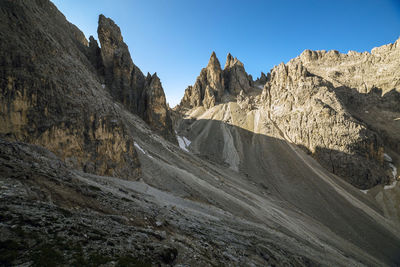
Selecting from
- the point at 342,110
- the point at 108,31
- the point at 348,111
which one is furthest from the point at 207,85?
the point at 348,111

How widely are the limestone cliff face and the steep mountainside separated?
0.13 meters

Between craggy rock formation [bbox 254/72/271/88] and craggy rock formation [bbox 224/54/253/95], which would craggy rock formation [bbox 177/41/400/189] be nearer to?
craggy rock formation [bbox 224/54/253/95]

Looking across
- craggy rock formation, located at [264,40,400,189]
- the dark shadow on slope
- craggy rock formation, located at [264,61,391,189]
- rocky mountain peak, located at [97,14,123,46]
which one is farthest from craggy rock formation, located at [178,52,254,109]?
rocky mountain peak, located at [97,14,123,46]

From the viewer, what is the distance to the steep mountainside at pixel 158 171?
6.64 meters

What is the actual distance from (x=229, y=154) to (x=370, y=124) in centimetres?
5493

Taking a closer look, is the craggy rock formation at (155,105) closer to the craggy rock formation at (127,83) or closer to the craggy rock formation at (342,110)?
the craggy rock formation at (127,83)

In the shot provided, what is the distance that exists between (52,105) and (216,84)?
10736cm

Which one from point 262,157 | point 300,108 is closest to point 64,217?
point 262,157

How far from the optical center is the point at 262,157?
65688 millimetres

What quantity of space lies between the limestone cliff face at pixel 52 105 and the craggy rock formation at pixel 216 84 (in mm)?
92693

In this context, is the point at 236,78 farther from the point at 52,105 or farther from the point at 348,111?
the point at 52,105

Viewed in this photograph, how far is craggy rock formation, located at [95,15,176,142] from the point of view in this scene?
5181cm

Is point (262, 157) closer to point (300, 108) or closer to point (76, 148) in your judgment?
point (300, 108)

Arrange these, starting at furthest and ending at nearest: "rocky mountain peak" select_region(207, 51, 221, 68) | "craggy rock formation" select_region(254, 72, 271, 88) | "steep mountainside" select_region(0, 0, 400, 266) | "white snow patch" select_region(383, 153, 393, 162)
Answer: "craggy rock formation" select_region(254, 72, 271, 88) → "rocky mountain peak" select_region(207, 51, 221, 68) → "white snow patch" select_region(383, 153, 393, 162) → "steep mountainside" select_region(0, 0, 400, 266)
